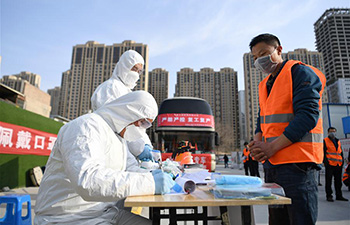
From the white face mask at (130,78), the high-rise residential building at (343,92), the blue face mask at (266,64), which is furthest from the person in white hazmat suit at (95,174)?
the high-rise residential building at (343,92)

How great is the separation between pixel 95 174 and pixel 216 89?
65.5 metres

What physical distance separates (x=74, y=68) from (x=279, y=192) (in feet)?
250

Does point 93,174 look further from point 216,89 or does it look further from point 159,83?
point 216,89

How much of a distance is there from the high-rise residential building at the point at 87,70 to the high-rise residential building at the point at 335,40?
63368 millimetres

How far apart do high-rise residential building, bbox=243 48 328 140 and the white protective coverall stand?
191 ft

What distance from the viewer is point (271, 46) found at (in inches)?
65.3

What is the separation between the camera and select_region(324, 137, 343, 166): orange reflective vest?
16.0ft

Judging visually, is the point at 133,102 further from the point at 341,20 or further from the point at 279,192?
the point at 341,20

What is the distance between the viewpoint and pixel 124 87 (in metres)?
3.20

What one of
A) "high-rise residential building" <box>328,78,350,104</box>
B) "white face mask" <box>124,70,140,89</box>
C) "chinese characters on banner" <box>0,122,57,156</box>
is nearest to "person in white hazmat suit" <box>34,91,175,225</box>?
"white face mask" <box>124,70,140,89</box>

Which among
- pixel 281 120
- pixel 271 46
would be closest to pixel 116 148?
pixel 281 120

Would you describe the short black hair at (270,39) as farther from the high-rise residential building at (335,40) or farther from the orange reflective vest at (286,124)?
the high-rise residential building at (335,40)

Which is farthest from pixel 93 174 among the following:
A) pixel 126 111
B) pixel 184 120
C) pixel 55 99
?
pixel 55 99

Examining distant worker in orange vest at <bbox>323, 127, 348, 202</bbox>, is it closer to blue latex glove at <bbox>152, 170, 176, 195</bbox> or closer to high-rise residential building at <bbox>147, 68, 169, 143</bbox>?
blue latex glove at <bbox>152, 170, 176, 195</bbox>
